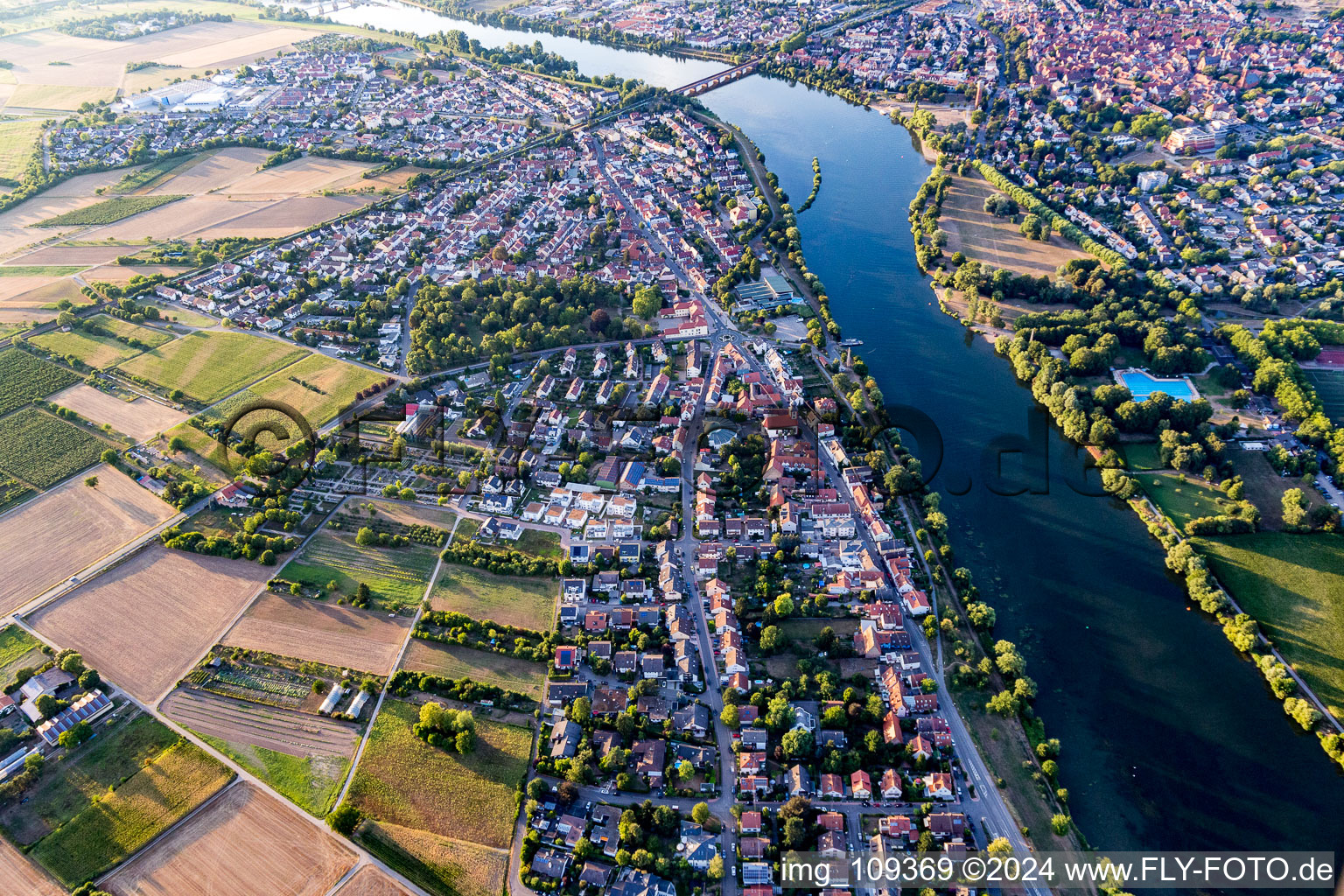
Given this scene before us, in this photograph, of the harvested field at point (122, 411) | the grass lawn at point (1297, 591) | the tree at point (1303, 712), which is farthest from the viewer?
the harvested field at point (122, 411)

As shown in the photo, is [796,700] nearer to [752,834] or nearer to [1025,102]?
[752,834]

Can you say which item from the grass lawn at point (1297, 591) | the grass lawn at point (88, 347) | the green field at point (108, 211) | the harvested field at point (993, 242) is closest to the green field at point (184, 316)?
the grass lawn at point (88, 347)

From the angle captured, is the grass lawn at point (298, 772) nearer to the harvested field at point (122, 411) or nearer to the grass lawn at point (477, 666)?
the grass lawn at point (477, 666)

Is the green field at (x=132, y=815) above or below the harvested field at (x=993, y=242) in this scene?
below

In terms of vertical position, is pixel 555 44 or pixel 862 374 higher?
pixel 555 44

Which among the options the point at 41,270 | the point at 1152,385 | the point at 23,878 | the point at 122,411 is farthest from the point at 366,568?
the point at 41,270

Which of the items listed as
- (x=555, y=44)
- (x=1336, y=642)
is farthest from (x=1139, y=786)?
(x=555, y=44)

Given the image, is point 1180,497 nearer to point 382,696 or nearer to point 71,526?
point 382,696
